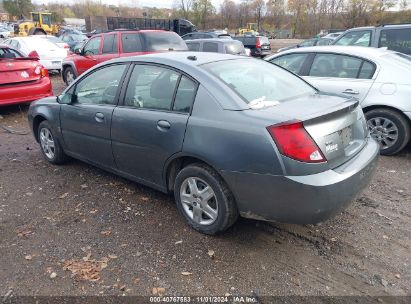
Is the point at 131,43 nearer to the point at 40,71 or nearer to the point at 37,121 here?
the point at 40,71

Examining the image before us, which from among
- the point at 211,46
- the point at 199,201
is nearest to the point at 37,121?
the point at 199,201

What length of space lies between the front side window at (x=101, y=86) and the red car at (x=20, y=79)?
377cm

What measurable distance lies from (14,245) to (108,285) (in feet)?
3.71

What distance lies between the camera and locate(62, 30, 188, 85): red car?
9391mm

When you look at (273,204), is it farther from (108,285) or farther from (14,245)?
(14,245)

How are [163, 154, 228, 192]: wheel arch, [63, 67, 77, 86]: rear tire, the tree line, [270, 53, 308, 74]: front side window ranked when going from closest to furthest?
[163, 154, 228, 192]: wheel arch, [270, 53, 308, 74]: front side window, [63, 67, 77, 86]: rear tire, the tree line

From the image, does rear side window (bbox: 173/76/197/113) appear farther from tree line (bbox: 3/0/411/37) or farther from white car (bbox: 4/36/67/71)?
tree line (bbox: 3/0/411/37)

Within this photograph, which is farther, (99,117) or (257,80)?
(99,117)

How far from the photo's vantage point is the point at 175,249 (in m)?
3.08

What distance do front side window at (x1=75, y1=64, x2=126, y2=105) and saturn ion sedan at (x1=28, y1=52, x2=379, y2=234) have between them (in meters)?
0.02

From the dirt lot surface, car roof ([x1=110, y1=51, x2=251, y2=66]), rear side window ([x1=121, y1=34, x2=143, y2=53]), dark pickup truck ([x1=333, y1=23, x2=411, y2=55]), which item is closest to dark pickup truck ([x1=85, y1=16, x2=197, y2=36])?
rear side window ([x1=121, y1=34, x2=143, y2=53])

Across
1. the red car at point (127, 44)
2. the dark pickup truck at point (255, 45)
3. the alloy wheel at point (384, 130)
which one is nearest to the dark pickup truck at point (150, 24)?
the dark pickup truck at point (255, 45)

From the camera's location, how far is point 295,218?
8.91 ft

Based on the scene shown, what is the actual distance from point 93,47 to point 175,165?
8.51m
